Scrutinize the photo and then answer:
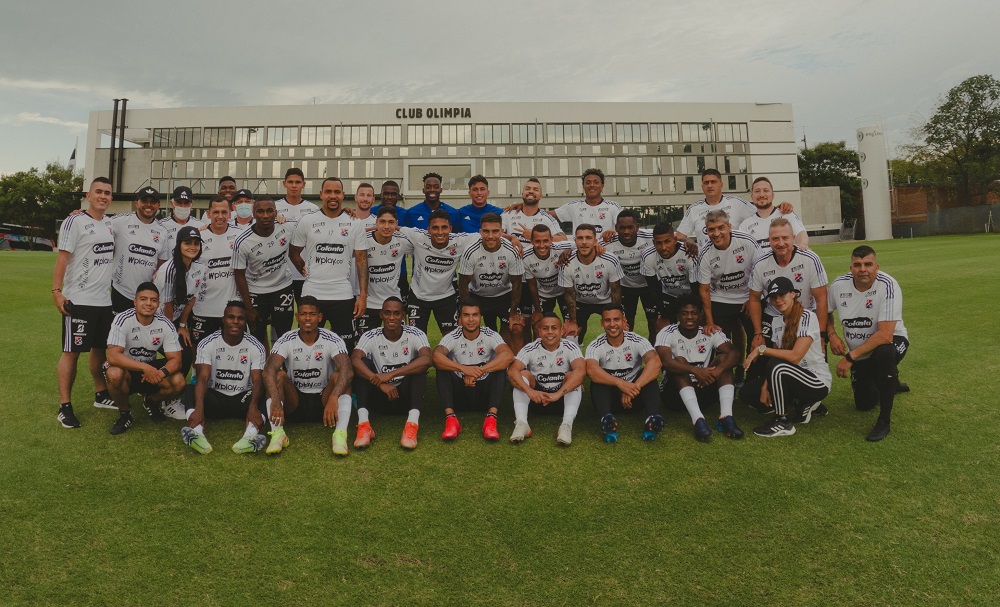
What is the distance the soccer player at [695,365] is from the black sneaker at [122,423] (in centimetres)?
538

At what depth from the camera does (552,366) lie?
5.74m

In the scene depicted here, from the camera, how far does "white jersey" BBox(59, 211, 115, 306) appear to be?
18.7 ft

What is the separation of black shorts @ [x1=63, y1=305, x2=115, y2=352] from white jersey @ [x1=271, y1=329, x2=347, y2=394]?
1943 millimetres

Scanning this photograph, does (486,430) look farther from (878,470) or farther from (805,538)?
(878,470)

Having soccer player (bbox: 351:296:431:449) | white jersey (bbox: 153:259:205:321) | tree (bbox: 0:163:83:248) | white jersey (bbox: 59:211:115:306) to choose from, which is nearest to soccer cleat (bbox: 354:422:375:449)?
soccer player (bbox: 351:296:431:449)

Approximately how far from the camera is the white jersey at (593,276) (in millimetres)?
6707

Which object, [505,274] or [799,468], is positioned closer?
[799,468]

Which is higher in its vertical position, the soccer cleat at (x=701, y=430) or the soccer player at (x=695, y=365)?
the soccer player at (x=695, y=365)

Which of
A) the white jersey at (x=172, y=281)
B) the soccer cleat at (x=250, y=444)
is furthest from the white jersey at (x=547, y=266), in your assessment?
the white jersey at (x=172, y=281)

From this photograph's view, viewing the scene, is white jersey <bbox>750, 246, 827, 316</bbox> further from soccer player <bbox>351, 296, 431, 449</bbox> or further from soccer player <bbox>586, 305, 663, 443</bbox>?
soccer player <bbox>351, 296, 431, 449</bbox>

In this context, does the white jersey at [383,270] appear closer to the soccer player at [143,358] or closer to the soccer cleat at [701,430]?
the soccer player at [143,358]

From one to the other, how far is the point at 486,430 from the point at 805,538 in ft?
8.84

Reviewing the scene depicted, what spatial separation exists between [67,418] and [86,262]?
1.59m

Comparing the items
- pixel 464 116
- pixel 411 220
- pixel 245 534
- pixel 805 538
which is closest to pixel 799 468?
pixel 805 538
